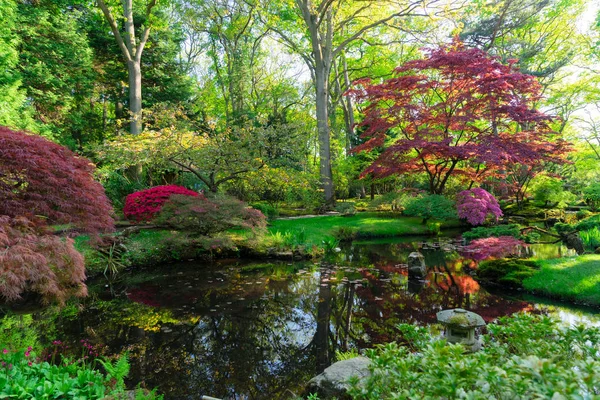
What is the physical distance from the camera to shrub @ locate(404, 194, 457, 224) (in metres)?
13.2

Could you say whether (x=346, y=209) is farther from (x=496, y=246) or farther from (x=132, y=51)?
(x=132, y=51)

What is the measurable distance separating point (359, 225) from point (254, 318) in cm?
892

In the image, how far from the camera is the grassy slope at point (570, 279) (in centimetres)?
596

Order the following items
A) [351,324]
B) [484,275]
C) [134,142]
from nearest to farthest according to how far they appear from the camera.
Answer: [351,324] → [484,275] → [134,142]

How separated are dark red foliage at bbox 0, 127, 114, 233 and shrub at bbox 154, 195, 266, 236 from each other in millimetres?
3157

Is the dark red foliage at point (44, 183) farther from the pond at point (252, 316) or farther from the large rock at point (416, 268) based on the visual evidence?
the large rock at point (416, 268)

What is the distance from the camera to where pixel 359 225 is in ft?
45.4

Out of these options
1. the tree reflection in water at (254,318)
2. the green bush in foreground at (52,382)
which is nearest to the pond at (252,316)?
the tree reflection in water at (254,318)

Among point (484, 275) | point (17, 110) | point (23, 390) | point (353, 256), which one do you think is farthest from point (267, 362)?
point (17, 110)

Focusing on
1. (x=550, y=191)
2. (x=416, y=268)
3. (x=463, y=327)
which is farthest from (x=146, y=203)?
(x=550, y=191)

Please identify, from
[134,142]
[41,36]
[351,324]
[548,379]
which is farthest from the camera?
[41,36]

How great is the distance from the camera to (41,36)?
47.6ft

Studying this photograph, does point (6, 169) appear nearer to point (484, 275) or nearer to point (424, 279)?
point (424, 279)

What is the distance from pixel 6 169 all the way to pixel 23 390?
351 centimetres
